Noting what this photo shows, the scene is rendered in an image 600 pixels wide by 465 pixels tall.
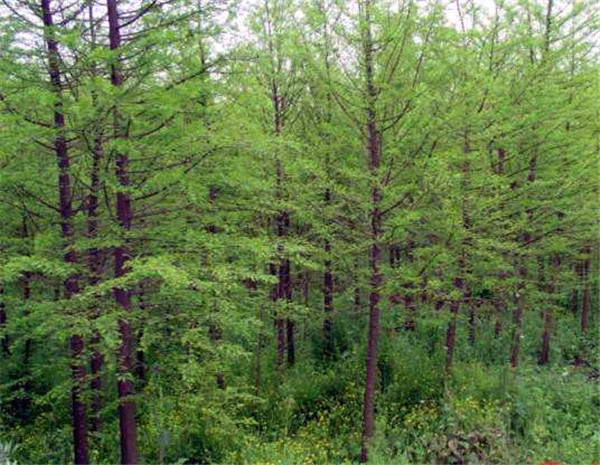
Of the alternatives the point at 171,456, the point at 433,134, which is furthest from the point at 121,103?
the point at 171,456

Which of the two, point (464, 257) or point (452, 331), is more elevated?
point (464, 257)

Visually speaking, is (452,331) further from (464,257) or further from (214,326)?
(214,326)

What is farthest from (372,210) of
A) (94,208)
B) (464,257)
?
(94,208)

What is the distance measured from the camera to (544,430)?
30.6 feet

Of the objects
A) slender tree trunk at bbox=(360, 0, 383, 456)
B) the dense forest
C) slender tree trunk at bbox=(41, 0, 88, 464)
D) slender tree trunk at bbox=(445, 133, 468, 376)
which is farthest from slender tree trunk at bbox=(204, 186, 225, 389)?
slender tree trunk at bbox=(445, 133, 468, 376)

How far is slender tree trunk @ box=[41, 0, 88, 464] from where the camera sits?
269 inches

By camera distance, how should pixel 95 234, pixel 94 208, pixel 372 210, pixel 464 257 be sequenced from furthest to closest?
1. pixel 464 257
2. pixel 372 210
3. pixel 94 208
4. pixel 95 234

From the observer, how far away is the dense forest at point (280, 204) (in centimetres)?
675

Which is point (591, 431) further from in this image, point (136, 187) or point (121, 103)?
point (121, 103)

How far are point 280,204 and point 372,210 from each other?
5.15 ft

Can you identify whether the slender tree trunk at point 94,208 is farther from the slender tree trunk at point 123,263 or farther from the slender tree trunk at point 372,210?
the slender tree trunk at point 372,210

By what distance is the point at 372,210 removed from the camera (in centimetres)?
840

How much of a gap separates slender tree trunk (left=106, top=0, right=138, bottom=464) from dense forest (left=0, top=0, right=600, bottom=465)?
0.04m

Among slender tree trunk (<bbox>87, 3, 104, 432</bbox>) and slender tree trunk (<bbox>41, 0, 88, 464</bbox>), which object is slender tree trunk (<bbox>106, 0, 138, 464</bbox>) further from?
slender tree trunk (<bbox>41, 0, 88, 464</bbox>)
